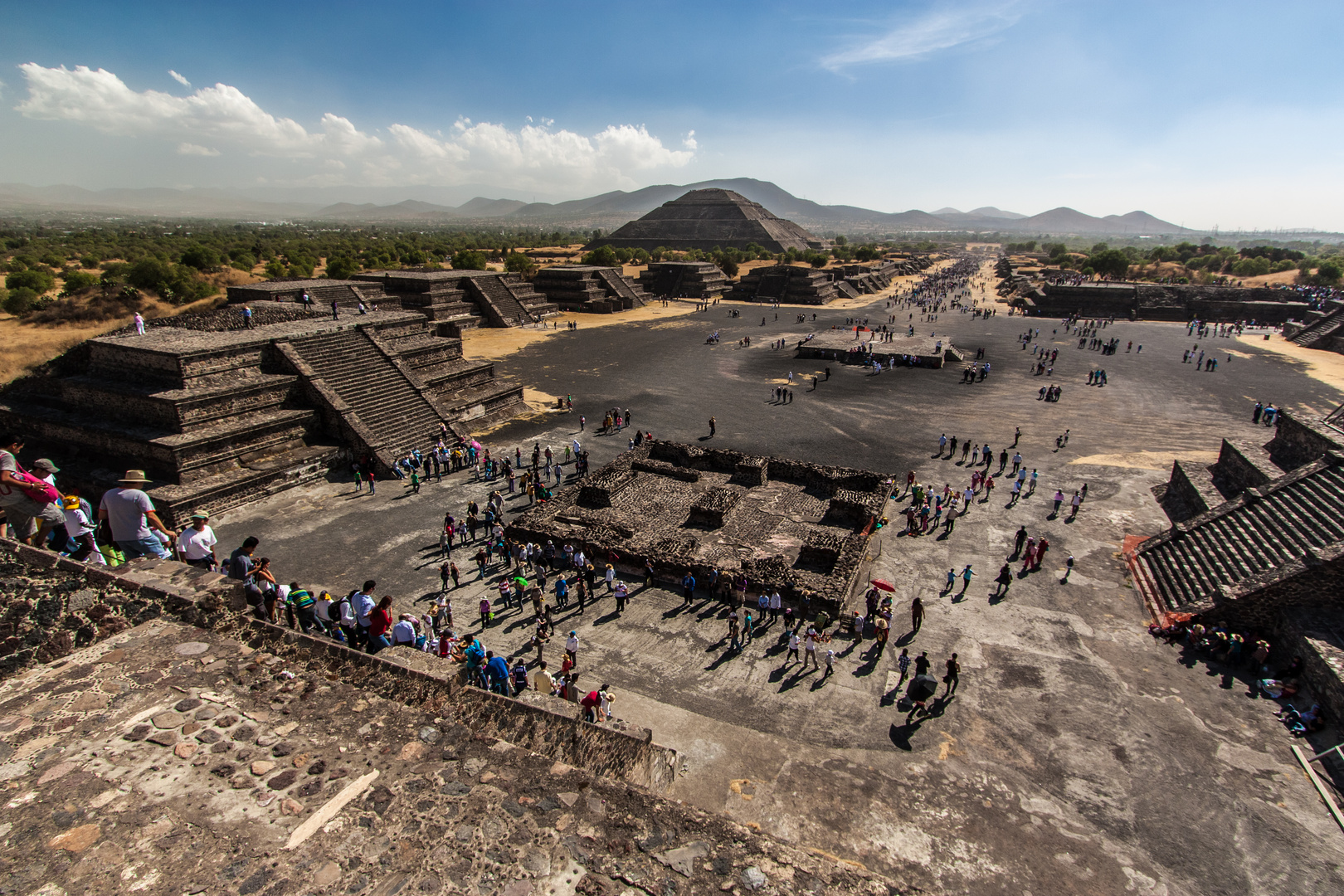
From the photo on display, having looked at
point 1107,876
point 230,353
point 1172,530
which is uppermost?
point 230,353

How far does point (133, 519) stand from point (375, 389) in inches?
549

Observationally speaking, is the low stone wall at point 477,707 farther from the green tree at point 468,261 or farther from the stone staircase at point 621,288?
the green tree at point 468,261

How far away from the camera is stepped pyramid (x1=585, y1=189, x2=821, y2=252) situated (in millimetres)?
106500

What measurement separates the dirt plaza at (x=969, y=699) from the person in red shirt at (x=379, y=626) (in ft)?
8.23

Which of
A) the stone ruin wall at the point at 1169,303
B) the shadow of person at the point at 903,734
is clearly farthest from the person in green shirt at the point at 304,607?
the stone ruin wall at the point at 1169,303

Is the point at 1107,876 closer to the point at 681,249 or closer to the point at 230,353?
the point at 230,353

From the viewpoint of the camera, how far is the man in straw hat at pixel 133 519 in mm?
8195

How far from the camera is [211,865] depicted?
4195 mm

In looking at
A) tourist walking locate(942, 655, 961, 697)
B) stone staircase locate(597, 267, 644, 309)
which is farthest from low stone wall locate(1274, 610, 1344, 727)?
stone staircase locate(597, 267, 644, 309)

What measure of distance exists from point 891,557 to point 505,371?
78.1 ft

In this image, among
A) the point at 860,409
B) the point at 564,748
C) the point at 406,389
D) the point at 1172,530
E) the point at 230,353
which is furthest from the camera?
the point at 860,409

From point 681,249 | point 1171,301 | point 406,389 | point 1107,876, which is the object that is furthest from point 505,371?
point 681,249

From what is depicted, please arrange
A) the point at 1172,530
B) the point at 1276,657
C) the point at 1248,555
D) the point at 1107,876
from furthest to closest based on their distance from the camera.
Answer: the point at 1172,530 < the point at 1248,555 < the point at 1276,657 < the point at 1107,876

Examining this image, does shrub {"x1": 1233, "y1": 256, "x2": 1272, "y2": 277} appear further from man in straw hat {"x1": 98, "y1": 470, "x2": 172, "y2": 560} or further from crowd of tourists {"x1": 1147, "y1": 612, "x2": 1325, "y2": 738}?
man in straw hat {"x1": 98, "y1": 470, "x2": 172, "y2": 560}
